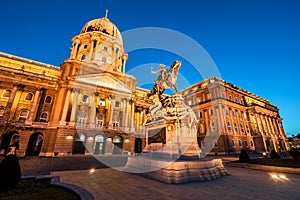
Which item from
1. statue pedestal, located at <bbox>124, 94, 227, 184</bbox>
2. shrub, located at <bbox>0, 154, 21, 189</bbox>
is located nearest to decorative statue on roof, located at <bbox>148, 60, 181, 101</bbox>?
statue pedestal, located at <bbox>124, 94, 227, 184</bbox>

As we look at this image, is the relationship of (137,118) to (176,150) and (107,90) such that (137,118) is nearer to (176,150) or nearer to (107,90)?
(107,90)

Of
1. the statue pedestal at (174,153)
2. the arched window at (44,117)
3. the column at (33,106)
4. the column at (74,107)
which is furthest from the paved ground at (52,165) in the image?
the arched window at (44,117)

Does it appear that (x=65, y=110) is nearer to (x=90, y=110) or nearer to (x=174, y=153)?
(x=90, y=110)

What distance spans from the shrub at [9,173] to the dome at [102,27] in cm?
4917

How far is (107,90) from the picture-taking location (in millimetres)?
32500

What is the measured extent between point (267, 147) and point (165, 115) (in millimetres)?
44960

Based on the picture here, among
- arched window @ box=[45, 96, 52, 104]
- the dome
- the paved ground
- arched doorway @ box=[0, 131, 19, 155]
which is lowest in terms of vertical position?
→ the paved ground

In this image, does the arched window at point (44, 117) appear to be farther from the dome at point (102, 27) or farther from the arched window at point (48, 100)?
the dome at point (102, 27)

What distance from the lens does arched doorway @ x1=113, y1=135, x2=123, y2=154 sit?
99.5 feet

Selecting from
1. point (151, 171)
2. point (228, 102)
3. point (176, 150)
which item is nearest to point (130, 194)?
point (151, 171)

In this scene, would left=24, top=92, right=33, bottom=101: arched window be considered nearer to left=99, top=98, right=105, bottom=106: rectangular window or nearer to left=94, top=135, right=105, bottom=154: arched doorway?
left=99, top=98, right=105, bottom=106: rectangular window

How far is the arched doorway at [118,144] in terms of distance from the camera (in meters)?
30.3

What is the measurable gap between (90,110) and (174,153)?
28.5m

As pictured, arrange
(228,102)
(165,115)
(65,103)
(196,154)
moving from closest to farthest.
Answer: (196,154) → (165,115) → (65,103) → (228,102)
